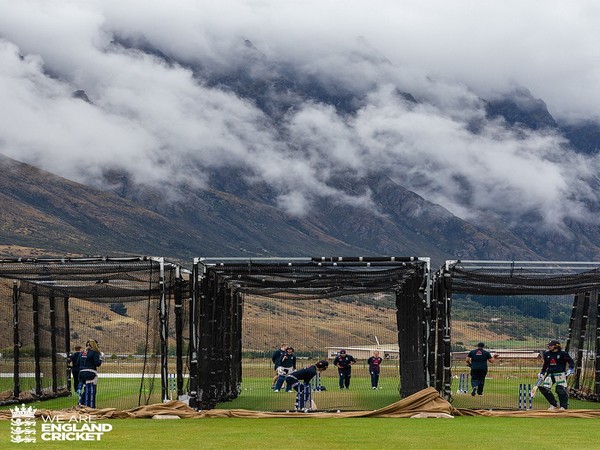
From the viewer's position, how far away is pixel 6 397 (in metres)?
28.0

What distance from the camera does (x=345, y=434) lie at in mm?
17234

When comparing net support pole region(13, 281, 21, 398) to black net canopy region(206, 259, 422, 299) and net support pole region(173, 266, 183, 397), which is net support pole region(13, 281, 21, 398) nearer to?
black net canopy region(206, 259, 422, 299)

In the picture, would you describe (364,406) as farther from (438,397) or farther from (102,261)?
(102,261)

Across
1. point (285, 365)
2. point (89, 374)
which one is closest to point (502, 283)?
point (285, 365)

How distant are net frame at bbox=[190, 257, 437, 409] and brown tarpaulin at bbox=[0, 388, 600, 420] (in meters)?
1.55

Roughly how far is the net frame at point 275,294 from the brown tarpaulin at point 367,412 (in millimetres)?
1553

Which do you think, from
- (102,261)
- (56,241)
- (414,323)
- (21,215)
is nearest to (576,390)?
(414,323)

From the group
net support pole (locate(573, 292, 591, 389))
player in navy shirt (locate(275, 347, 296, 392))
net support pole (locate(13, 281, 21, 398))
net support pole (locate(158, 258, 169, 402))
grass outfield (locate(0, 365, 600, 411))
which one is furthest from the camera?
player in navy shirt (locate(275, 347, 296, 392))

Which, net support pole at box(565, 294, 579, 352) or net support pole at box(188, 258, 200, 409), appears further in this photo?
net support pole at box(565, 294, 579, 352)

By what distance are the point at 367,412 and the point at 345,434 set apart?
12.8 feet

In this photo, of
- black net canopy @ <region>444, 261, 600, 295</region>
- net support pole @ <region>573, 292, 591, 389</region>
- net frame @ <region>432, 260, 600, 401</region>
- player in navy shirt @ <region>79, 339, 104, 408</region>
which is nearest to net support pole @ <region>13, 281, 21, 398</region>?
player in navy shirt @ <region>79, 339, 104, 408</region>

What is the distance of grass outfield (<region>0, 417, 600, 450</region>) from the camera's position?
15.5m

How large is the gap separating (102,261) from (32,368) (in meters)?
8.97

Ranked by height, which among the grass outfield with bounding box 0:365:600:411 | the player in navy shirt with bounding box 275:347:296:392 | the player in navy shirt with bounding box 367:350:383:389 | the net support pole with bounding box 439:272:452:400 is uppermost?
the net support pole with bounding box 439:272:452:400
